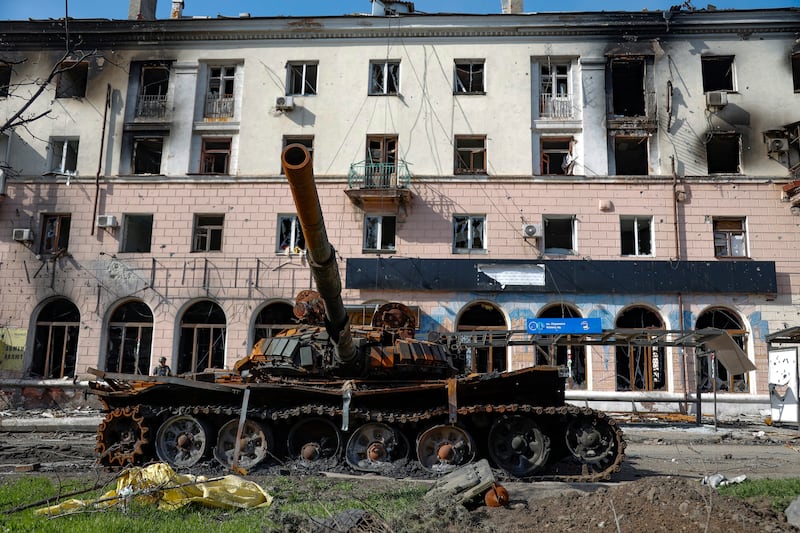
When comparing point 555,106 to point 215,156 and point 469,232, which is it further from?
point 215,156

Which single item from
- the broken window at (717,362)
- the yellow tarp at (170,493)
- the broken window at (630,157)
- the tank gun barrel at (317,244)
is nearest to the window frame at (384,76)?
the broken window at (630,157)

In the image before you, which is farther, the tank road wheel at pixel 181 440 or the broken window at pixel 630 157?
the broken window at pixel 630 157

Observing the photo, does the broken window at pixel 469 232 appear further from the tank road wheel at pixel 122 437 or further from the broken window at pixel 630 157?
the tank road wheel at pixel 122 437

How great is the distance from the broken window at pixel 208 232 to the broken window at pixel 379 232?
489cm

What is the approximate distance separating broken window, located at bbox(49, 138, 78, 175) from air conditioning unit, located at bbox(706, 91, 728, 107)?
2139cm

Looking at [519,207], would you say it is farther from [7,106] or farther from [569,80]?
[7,106]

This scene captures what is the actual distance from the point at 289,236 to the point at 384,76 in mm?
6436

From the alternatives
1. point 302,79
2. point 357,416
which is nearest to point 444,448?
point 357,416

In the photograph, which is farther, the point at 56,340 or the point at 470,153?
the point at 470,153

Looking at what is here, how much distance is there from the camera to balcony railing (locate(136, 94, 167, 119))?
23672 mm

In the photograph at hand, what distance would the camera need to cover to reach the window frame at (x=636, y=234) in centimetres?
2159

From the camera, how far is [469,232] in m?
22.0

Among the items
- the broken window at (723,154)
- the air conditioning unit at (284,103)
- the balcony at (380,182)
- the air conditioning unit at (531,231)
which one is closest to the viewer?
the air conditioning unit at (531,231)

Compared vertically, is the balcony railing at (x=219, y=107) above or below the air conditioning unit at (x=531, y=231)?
above
